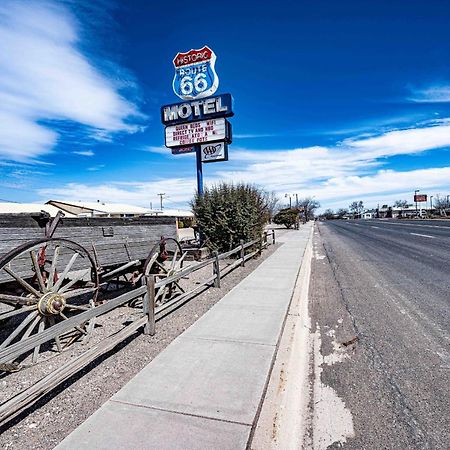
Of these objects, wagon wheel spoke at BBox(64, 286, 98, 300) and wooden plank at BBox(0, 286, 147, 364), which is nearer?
wooden plank at BBox(0, 286, 147, 364)

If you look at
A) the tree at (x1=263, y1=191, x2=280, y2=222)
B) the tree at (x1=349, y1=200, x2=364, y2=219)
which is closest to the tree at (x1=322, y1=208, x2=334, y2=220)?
the tree at (x1=349, y1=200, x2=364, y2=219)

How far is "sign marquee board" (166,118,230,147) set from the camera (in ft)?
55.3

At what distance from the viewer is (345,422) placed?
2.80m

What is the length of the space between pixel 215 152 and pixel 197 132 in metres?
1.50

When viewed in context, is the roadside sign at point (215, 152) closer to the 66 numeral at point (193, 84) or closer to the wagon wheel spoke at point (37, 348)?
the 66 numeral at point (193, 84)

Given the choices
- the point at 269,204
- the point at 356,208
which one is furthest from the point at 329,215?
the point at 269,204

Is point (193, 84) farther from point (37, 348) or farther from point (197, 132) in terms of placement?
point (37, 348)

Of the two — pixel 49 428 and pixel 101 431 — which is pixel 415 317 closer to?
pixel 101 431

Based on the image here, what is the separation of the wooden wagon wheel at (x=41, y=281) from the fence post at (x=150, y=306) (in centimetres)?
85

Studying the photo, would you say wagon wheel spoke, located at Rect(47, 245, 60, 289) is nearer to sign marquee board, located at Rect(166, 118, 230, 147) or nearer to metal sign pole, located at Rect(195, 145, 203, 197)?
metal sign pole, located at Rect(195, 145, 203, 197)

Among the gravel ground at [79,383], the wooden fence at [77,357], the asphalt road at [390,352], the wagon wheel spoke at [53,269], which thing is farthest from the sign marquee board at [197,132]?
the wagon wheel spoke at [53,269]

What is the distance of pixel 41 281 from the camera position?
13.4 ft

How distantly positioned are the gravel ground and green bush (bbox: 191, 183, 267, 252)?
783 centimetres

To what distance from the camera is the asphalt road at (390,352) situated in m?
2.70
